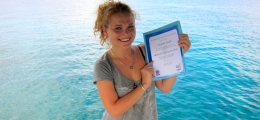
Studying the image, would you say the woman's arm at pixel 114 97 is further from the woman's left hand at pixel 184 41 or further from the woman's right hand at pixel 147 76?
the woman's left hand at pixel 184 41

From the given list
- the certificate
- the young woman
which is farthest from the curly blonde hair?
the certificate

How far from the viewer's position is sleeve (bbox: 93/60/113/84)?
44.7 inches

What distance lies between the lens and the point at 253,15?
1196cm

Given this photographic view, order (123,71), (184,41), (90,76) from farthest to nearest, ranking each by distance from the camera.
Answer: (90,76), (123,71), (184,41)

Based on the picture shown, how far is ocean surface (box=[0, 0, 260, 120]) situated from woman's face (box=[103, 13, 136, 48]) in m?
0.32

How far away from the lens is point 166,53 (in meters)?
1.17

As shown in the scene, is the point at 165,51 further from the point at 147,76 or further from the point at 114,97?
the point at 114,97

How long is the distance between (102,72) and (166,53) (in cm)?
37

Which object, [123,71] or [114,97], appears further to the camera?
[123,71]

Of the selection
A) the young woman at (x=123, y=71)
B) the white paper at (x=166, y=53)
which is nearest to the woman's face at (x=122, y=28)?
the young woman at (x=123, y=71)

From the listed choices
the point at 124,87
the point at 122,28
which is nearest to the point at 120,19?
the point at 122,28

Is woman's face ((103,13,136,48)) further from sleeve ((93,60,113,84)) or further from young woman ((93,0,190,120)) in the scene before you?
sleeve ((93,60,113,84))

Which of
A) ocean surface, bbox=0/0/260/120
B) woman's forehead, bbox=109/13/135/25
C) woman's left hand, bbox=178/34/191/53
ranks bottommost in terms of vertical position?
ocean surface, bbox=0/0/260/120

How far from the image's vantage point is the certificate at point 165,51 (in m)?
1.12
